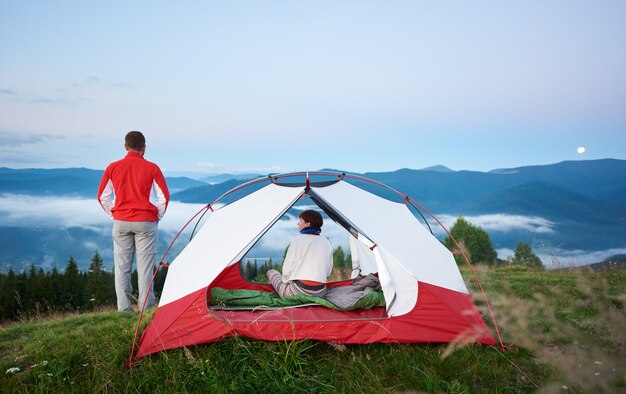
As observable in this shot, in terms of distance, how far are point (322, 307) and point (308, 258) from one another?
2.04ft

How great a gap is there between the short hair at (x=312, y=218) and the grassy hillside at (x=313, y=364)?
1494mm

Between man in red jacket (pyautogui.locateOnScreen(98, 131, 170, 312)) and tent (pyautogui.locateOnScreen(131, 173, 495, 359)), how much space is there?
1123 millimetres

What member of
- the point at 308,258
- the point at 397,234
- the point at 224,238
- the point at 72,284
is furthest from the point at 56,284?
the point at 397,234

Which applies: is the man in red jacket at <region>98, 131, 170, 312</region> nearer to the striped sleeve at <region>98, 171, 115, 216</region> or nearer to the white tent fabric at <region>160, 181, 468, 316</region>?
the striped sleeve at <region>98, 171, 115, 216</region>

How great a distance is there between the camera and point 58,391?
406 centimetres

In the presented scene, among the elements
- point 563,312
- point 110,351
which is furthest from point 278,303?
point 563,312

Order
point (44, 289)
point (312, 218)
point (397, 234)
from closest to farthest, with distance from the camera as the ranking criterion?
point (397, 234) → point (312, 218) → point (44, 289)

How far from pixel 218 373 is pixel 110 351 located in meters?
1.40

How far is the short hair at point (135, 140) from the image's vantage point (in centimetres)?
675

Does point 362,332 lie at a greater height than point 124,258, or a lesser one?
lesser

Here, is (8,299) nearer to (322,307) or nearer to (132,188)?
(132,188)

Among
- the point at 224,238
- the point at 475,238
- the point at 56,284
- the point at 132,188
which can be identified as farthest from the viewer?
the point at 475,238

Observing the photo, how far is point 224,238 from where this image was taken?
559 cm

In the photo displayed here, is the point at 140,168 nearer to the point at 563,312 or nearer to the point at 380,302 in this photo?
the point at 380,302
